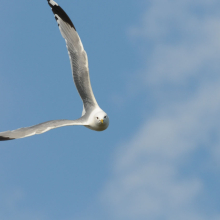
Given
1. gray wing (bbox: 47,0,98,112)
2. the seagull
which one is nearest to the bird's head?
the seagull

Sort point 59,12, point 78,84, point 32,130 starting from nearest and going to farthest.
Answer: point 32,130 < point 78,84 < point 59,12

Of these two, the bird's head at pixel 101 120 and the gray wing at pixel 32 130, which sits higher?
the bird's head at pixel 101 120

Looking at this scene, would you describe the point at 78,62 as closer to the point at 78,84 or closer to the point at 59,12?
the point at 78,84

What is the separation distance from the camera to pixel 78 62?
18.0 meters

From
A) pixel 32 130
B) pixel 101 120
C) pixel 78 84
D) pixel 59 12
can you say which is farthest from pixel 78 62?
pixel 32 130

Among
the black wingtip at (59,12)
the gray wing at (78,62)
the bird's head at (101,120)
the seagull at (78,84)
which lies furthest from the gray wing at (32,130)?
the black wingtip at (59,12)

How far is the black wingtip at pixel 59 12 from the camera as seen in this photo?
1872 centimetres

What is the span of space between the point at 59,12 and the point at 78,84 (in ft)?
10.2

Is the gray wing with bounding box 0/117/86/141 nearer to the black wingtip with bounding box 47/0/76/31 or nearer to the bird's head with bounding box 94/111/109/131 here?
the bird's head with bounding box 94/111/109/131

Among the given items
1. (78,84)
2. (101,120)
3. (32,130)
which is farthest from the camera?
(78,84)

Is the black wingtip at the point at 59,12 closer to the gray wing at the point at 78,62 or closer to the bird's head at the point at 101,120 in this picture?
the gray wing at the point at 78,62

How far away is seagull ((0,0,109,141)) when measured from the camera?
50.6 feet

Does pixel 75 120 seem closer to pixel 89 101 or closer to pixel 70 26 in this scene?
pixel 89 101

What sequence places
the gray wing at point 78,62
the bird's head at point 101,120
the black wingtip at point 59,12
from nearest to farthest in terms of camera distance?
1. the bird's head at point 101,120
2. the gray wing at point 78,62
3. the black wingtip at point 59,12
